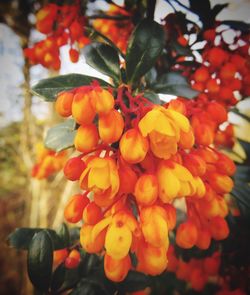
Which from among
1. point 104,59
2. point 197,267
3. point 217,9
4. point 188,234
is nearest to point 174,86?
point 104,59

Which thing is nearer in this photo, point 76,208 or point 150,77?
point 76,208

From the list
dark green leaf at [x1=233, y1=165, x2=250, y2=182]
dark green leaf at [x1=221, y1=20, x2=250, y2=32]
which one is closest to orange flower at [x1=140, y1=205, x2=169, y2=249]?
dark green leaf at [x1=233, y1=165, x2=250, y2=182]

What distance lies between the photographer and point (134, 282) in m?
0.91

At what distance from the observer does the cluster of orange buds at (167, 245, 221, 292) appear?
120 cm

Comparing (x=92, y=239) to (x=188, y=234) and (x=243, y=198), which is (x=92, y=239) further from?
(x=243, y=198)

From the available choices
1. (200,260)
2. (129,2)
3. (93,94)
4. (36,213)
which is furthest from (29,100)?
(93,94)

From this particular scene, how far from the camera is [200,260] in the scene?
49.2 inches

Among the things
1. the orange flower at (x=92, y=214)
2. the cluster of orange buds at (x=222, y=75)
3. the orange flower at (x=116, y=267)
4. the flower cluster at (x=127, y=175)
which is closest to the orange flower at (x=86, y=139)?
the flower cluster at (x=127, y=175)

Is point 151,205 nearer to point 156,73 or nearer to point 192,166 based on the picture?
point 192,166

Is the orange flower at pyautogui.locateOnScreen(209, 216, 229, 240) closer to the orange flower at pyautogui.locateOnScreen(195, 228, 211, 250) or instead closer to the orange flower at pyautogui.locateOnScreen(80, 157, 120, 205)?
the orange flower at pyautogui.locateOnScreen(195, 228, 211, 250)

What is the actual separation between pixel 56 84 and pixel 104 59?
17 centimetres

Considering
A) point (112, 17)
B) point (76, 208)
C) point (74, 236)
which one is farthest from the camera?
point (112, 17)

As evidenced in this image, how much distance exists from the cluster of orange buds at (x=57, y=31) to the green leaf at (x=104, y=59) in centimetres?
27

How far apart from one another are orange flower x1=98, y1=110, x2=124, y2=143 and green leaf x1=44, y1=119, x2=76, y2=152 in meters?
0.32
